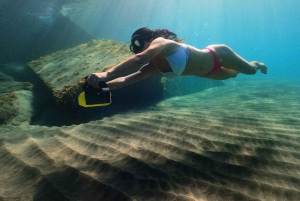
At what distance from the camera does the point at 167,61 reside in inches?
147

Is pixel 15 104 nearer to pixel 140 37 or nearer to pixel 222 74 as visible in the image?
pixel 140 37

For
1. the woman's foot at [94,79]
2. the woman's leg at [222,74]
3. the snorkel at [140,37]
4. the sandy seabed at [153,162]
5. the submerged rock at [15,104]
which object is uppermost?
the snorkel at [140,37]

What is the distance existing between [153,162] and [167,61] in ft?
6.58

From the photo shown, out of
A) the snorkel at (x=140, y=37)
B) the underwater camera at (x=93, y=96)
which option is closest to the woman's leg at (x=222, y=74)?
the snorkel at (x=140, y=37)

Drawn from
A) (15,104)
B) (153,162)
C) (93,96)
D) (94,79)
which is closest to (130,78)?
(93,96)

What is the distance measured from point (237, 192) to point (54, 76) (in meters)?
7.15

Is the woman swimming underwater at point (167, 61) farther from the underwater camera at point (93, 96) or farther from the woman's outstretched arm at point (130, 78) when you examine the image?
the underwater camera at point (93, 96)

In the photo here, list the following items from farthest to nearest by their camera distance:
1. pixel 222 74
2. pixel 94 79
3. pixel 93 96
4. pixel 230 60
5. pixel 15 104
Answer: pixel 15 104, pixel 222 74, pixel 230 60, pixel 93 96, pixel 94 79

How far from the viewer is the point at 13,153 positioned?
289cm

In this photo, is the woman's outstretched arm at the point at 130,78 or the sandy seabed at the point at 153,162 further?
the woman's outstretched arm at the point at 130,78

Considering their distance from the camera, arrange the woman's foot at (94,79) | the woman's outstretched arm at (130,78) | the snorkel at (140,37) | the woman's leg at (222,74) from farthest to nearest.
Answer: the woman's leg at (222,74)
the woman's outstretched arm at (130,78)
the snorkel at (140,37)
the woman's foot at (94,79)

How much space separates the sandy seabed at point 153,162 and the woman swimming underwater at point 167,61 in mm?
1062

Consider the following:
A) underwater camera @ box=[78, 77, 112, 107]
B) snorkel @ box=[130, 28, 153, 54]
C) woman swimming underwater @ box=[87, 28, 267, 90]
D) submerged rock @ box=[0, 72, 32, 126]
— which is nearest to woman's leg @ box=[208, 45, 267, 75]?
woman swimming underwater @ box=[87, 28, 267, 90]

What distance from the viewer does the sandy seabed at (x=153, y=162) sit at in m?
2.03
